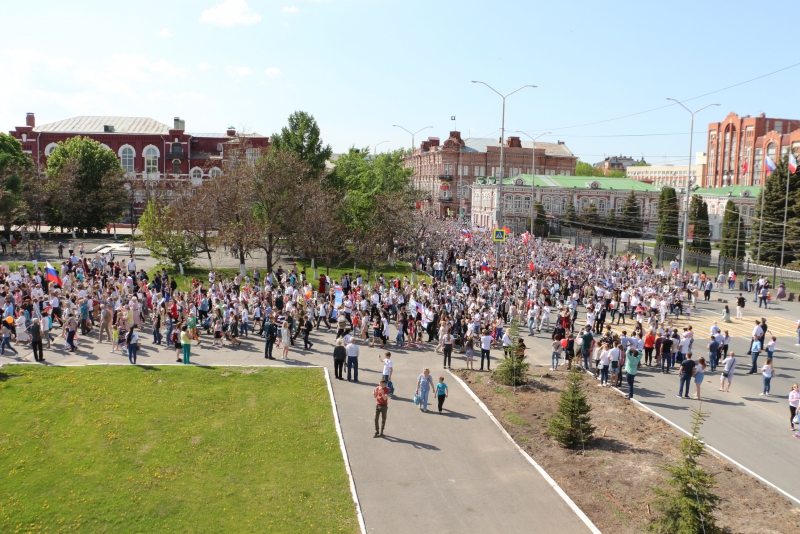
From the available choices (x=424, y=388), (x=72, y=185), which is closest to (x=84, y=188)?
(x=72, y=185)

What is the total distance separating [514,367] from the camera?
19.4 m

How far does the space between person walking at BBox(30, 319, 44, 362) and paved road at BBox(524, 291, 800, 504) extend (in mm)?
15642

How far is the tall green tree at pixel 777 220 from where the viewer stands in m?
53.6

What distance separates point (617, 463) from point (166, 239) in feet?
97.7

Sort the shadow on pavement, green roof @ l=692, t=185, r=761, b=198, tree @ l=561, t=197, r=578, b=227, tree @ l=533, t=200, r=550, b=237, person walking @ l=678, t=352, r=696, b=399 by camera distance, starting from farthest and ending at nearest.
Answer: tree @ l=561, t=197, r=578, b=227
green roof @ l=692, t=185, r=761, b=198
tree @ l=533, t=200, r=550, b=237
person walking @ l=678, t=352, r=696, b=399
the shadow on pavement

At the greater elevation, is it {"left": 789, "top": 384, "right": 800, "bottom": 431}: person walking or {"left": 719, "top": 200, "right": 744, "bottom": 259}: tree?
{"left": 719, "top": 200, "right": 744, "bottom": 259}: tree

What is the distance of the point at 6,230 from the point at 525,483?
161ft

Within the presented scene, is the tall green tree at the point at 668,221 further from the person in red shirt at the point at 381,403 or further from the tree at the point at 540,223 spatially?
the person in red shirt at the point at 381,403

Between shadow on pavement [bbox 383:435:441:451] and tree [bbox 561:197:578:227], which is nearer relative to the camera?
shadow on pavement [bbox 383:435:441:451]

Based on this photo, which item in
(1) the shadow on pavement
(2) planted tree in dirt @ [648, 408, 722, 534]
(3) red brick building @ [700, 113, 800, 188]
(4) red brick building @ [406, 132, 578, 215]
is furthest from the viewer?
(4) red brick building @ [406, 132, 578, 215]

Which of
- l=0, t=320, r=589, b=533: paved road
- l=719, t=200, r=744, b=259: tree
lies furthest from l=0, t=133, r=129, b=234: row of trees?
l=719, t=200, r=744, b=259: tree

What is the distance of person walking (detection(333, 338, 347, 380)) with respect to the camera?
61.9 feet

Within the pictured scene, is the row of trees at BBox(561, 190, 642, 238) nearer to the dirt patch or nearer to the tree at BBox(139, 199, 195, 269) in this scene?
the tree at BBox(139, 199, 195, 269)

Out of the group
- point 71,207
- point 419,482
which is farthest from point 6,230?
point 419,482
